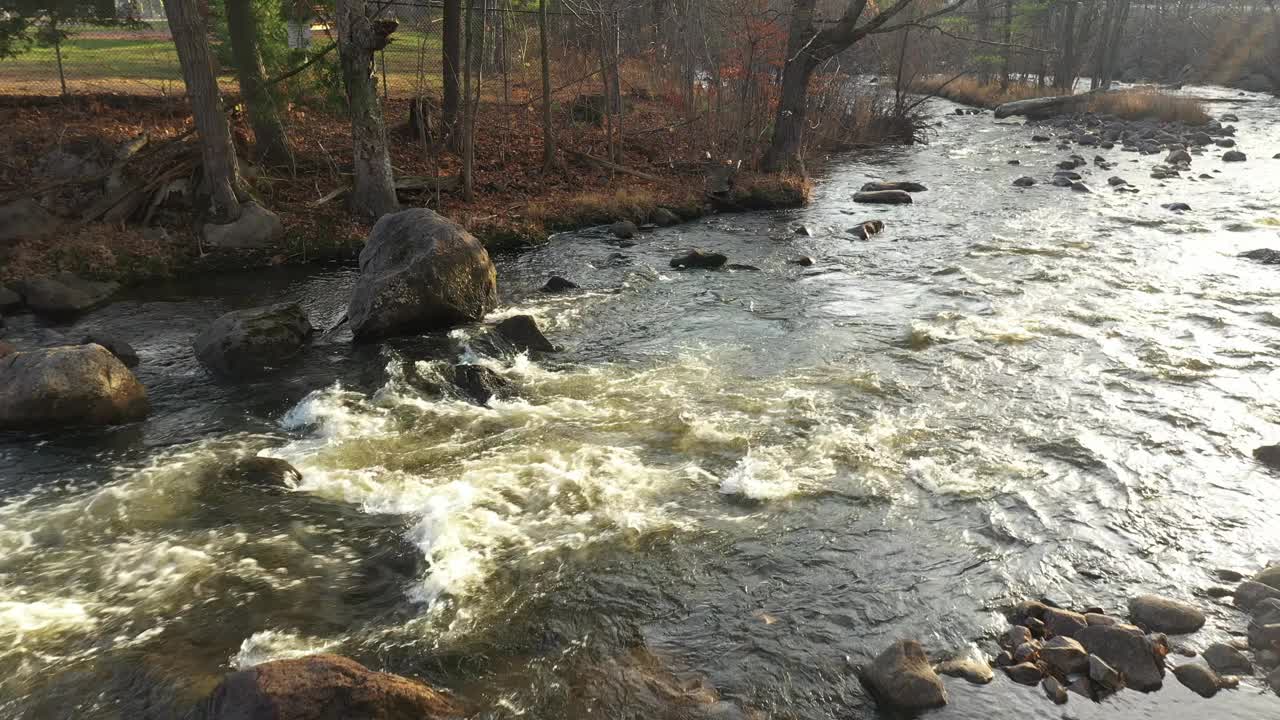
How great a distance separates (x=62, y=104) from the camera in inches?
693

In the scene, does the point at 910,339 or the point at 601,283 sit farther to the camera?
the point at 601,283

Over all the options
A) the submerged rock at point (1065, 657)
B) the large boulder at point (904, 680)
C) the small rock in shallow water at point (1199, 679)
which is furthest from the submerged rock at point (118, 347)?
the small rock in shallow water at point (1199, 679)

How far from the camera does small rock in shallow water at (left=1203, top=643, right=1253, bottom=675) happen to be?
16.4ft

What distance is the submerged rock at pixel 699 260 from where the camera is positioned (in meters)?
14.9

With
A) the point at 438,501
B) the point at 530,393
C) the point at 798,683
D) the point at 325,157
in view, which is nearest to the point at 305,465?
the point at 438,501

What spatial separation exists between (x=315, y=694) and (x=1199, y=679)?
15.6ft

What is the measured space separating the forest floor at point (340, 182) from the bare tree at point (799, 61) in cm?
147

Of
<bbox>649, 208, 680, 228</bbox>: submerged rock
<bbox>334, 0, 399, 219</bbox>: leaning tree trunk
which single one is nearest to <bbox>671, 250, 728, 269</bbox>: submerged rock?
<bbox>649, 208, 680, 228</bbox>: submerged rock

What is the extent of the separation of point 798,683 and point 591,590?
152 cm

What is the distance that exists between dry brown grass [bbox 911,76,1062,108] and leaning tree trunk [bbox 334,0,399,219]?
31833mm

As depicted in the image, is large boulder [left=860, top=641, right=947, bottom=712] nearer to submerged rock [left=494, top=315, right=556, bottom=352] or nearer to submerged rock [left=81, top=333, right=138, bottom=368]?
submerged rock [left=494, top=315, right=556, bottom=352]

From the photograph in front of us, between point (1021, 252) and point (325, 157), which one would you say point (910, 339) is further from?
point (325, 157)

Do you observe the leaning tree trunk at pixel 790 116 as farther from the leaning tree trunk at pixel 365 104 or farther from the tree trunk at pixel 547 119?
the leaning tree trunk at pixel 365 104

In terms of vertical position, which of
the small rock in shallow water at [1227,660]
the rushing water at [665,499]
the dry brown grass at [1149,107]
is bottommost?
the rushing water at [665,499]
